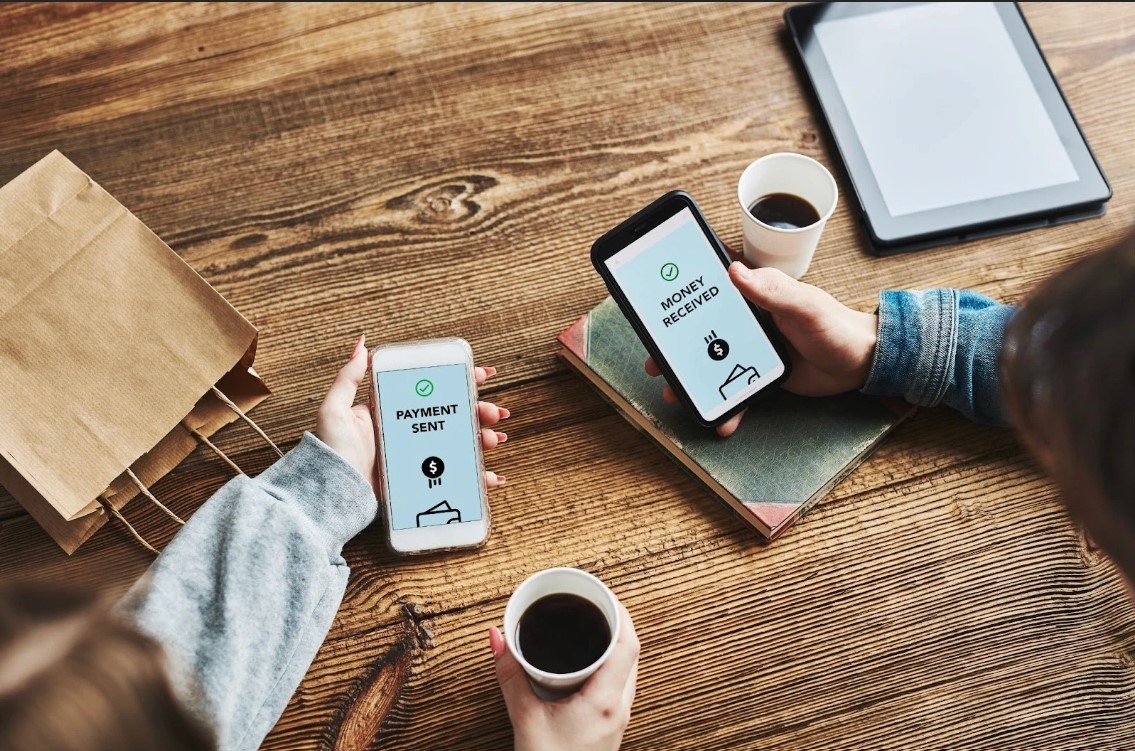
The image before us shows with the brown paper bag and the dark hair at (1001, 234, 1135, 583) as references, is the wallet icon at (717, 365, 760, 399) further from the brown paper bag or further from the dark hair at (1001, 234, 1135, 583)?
the brown paper bag

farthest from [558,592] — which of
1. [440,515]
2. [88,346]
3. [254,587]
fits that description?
[88,346]

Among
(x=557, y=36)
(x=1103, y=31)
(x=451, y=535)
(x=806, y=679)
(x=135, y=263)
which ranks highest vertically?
(x=135, y=263)

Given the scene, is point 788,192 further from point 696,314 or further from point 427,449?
point 427,449

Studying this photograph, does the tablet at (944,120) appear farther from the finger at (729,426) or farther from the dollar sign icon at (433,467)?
the dollar sign icon at (433,467)

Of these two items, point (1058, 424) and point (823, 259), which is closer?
point (1058, 424)

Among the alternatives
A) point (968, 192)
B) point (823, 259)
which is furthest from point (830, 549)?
point (968, 192)

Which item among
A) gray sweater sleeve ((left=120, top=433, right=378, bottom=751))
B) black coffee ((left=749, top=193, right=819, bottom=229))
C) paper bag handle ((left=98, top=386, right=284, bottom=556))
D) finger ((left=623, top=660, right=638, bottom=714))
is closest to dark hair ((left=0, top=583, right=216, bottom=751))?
gray sweater sleeve ((left=120, top=433, right=378, bottom=751))

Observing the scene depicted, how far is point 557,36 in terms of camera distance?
1.15 m

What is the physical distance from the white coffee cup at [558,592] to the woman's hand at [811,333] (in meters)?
0.22

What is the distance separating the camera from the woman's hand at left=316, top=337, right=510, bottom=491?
877 millimetres

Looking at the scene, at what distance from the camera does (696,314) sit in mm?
895

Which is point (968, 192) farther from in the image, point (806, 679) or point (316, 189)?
point (316, 189)

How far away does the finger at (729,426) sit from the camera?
900 millimetres

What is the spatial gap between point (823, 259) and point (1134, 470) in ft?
1.66
